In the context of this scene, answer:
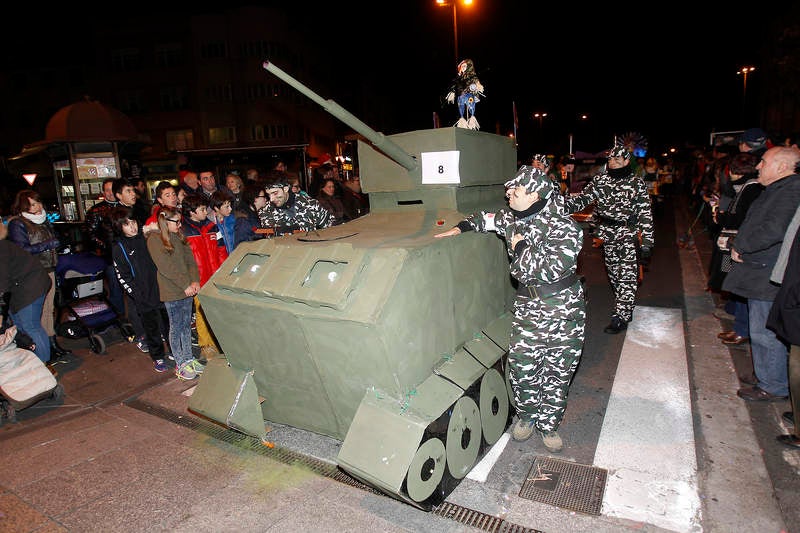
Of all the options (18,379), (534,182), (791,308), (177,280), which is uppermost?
(534,182)

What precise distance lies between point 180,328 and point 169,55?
3469 cm

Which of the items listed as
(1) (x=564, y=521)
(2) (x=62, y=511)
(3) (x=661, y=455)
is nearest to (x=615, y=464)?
(3) (x=661, y=455)

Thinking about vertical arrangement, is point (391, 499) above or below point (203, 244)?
below

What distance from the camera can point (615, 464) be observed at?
3.54m

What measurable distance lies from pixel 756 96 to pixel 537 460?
5405cm

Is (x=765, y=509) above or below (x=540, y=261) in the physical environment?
below

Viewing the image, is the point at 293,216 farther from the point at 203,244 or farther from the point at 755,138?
the point at 755,138

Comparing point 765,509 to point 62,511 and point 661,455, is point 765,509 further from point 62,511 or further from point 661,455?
point 62,511

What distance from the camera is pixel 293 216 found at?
5566 mm

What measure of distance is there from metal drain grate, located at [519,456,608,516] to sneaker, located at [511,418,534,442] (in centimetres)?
25

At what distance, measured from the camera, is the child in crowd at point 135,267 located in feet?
17.5

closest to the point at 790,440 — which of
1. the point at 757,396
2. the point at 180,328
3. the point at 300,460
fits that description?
the point at 757,396

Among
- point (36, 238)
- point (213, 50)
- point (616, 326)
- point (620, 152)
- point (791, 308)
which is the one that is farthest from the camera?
point (213, 50)

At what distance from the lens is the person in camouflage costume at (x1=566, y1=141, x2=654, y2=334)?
5785mm
